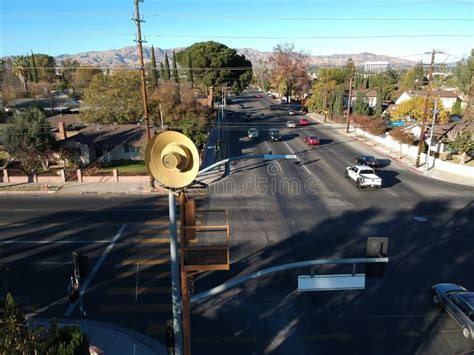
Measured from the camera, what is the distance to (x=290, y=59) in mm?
94938

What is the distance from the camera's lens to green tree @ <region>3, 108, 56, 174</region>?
3225cm

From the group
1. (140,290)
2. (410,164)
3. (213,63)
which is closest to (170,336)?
(140,290)

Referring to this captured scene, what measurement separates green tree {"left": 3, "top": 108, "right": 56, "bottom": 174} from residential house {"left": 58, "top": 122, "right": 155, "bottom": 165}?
2.26 metres

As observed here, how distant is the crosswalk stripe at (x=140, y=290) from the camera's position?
14.6m

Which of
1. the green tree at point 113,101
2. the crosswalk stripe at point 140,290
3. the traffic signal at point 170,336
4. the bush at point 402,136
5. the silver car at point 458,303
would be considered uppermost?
the green tree at point 113,101

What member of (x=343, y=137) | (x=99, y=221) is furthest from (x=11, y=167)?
(x=343, y=137)

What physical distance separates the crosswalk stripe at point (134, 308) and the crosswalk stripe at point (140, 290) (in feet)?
2.57

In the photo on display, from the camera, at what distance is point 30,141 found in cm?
3303

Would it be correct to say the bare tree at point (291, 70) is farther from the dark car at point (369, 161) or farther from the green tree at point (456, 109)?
the dark car at point (369, 161)

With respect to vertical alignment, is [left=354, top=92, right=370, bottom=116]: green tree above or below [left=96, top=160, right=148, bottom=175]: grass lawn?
above

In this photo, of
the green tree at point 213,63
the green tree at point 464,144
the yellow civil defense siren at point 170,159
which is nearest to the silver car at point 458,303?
the yellow civil defense siren at point 170,159

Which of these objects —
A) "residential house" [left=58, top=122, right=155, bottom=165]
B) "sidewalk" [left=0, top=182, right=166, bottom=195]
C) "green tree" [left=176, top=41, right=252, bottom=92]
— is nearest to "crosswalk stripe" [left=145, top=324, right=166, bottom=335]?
"sidewalk" [left=0, top=182, right=166, bottom=195]

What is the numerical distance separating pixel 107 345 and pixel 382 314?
9.75 meters

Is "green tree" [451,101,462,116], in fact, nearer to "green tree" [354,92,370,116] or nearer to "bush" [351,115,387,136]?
"green tree" [354,92,370,116]
